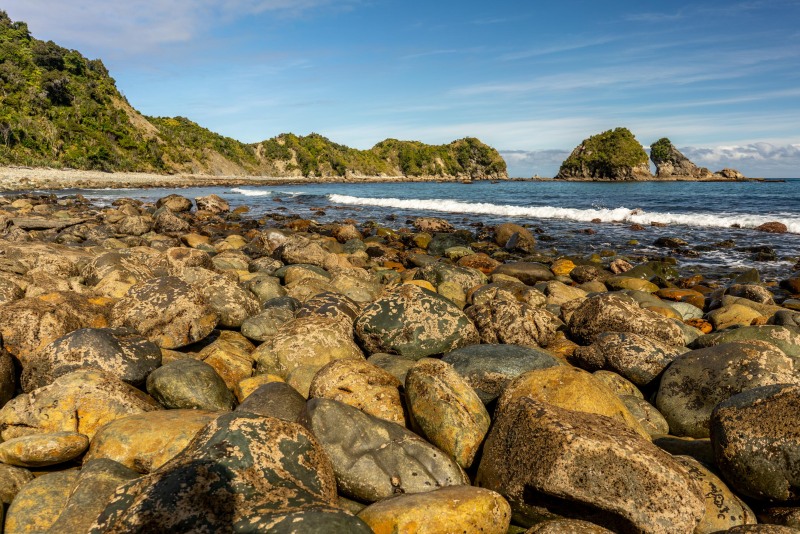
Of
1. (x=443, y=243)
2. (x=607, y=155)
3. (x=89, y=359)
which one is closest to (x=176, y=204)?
(x=443, y=243)

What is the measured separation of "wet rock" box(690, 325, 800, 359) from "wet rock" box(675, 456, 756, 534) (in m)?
3.64

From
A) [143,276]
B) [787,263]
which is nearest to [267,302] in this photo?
[143,276]

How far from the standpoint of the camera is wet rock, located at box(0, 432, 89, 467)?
4043mm

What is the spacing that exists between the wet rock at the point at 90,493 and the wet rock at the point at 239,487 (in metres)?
0.42

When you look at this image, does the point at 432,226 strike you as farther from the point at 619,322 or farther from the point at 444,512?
the point at 444,512

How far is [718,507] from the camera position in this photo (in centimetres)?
391

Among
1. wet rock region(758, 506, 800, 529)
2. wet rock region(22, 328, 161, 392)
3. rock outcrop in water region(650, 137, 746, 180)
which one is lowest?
wet rock region(758, 506, 800, 529)

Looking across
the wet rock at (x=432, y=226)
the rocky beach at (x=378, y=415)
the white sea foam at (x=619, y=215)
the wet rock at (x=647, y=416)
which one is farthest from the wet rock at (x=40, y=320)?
the white sea foam at (x=619, y=215)

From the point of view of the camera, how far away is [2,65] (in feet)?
218

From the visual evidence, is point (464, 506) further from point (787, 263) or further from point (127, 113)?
point (127, 113)

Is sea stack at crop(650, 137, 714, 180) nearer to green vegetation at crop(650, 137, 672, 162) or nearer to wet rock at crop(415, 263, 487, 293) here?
green vegetation at crop(650, 137, 672, 162)

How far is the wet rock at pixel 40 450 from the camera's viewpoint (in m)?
4.04

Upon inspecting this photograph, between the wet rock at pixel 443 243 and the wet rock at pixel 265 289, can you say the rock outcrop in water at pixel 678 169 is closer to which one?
the wet rock at pixel 443 243

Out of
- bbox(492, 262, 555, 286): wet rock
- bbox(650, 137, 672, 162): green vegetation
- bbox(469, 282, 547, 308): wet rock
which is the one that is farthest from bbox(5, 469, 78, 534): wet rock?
bbox(650, 137, 672, 162): green vegetation
